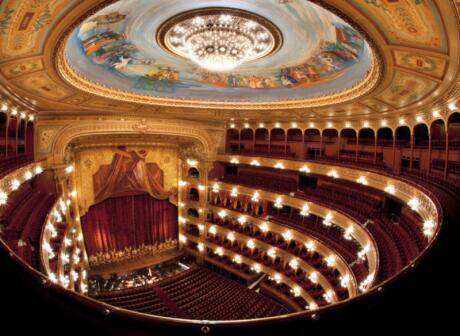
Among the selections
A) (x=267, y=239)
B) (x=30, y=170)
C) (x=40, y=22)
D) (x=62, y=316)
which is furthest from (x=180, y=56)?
(x=267, y=239)

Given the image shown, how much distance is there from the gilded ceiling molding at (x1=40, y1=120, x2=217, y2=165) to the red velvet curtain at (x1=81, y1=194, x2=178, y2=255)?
17.8ft

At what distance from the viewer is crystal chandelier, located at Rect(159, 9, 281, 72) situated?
672 centimetres

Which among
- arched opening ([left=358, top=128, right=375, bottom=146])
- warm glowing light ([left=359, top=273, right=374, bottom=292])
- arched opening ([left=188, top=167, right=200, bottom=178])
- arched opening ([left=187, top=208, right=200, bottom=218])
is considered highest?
arched opening ([left=358, top=128, right=375, bottom=146])

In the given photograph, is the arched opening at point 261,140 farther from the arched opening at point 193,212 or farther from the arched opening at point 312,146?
the arched opening at point 193,212

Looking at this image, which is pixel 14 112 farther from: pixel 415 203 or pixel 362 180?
pixel 362 180

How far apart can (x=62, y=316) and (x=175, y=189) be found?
17850 millimetres

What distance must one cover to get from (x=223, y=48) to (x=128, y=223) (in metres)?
14.8

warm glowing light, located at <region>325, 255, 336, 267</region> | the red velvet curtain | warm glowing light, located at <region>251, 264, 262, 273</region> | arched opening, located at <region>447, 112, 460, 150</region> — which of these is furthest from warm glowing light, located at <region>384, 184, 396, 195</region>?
the red velvet curtain

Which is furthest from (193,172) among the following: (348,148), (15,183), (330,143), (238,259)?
(15,183)

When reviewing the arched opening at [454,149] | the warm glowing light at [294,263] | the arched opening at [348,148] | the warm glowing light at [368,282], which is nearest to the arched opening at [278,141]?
the arched opening at [348,148]

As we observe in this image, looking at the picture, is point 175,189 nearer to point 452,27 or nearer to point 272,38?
point 272,38

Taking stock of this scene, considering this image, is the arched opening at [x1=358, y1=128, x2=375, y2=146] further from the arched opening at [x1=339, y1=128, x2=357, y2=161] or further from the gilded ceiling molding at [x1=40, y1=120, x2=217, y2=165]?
the gilded ceiling molding at [x1=40, y1=120, x2=217, y2=165]

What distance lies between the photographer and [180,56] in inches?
336

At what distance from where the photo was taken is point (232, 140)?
19938 millimetres
